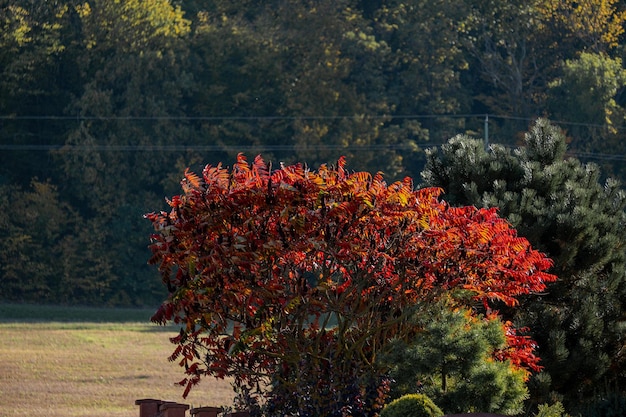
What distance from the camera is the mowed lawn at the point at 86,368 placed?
18.5 m

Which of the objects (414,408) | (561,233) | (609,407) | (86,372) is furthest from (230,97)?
(414,408)

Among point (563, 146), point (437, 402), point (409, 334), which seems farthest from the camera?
point (563, 146)

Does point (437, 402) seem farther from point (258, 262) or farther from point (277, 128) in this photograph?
point (277, 128)

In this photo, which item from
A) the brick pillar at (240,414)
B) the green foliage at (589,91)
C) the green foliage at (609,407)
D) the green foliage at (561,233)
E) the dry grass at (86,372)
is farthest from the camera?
the green foliage at (589,91)

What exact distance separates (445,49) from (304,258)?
42.9m

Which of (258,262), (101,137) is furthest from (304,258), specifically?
(101,137)

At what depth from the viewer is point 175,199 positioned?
9.38 m

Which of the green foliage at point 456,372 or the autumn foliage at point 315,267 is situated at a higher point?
the autumn foliage at point 315,267

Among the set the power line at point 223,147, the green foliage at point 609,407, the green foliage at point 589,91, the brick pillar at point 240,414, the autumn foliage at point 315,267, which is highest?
the green foliage at point 589,91

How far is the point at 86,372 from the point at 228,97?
26793mm

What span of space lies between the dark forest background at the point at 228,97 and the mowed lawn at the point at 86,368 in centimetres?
667

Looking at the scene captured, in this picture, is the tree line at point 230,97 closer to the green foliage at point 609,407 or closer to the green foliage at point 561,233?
the green foliage at point 561,233

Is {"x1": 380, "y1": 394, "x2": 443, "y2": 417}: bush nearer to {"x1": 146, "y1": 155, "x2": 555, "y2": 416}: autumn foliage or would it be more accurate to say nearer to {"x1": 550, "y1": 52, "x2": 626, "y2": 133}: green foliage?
{"x1": 146, "y1": 155, "x2": 555, "y2": 416}: autumn foliage

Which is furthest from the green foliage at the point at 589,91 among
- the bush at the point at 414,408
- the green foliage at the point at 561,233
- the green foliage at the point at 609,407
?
the bush at the point at 414,408
